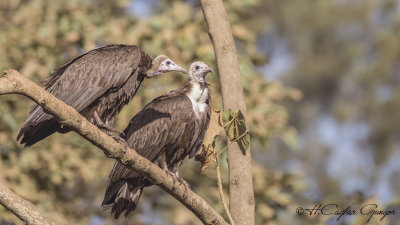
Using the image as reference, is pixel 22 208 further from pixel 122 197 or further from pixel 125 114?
pixel 125 114

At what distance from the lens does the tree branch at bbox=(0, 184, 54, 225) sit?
553 centimetres

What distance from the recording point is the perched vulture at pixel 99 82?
23.3ft

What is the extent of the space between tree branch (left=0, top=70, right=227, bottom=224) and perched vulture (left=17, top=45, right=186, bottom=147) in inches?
45.5

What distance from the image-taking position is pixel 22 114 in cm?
1020

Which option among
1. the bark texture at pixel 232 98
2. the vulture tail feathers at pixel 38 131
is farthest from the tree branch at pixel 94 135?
the vulture tail feathers at pixel 38 131

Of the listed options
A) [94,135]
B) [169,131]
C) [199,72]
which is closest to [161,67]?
[199,72]

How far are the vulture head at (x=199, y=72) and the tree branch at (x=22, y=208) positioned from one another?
270 cm

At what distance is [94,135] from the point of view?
220 inches

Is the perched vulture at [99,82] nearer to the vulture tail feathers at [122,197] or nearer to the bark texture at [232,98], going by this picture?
the vulture tail feathers at [122,197]

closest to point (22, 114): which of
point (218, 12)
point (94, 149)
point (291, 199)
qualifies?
point (94, 149)

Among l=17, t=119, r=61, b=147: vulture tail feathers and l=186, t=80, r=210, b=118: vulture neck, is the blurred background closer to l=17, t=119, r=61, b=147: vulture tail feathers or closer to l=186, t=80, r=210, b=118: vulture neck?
l=186, t=80, r=210, b=118: vulture neck

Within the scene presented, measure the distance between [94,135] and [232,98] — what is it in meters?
1.33

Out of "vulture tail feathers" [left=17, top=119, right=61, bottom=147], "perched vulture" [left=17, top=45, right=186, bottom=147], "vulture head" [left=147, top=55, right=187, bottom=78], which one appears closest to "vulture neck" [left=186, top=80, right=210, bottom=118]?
"vulture head" [left=147, top=55, right=187, bottom=78]

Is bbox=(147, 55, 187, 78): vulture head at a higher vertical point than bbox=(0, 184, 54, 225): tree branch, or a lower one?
higher
